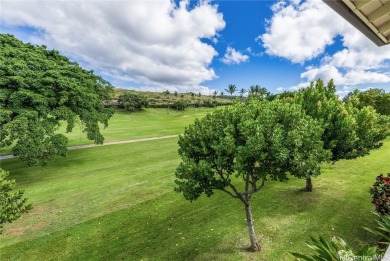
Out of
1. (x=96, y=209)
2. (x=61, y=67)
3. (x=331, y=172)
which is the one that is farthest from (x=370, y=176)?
(x=61, y=67)

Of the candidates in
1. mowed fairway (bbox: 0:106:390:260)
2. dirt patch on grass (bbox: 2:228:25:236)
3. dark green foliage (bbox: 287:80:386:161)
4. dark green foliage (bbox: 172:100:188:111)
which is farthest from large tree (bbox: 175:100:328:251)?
dark green foliage (bbox: 172:100:188:111)

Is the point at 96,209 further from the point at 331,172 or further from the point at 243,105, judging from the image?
the point at 331,172

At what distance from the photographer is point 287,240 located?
41.7 ft

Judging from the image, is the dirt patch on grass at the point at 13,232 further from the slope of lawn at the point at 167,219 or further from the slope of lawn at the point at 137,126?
the slope of lawn at the point at 137,126

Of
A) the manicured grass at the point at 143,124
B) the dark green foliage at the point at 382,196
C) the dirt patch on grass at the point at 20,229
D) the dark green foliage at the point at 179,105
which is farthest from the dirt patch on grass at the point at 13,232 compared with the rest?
the dark green foliage at the point at 179,105

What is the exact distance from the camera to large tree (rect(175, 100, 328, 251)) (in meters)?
10.0

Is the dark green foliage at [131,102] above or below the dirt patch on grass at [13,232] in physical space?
above

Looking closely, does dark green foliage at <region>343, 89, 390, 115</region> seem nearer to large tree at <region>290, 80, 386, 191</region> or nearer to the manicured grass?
large tree at <region>290, 80, 386, 191</region>

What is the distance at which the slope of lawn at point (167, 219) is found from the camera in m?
12.8

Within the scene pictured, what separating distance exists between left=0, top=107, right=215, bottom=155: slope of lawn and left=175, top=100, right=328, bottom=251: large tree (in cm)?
141

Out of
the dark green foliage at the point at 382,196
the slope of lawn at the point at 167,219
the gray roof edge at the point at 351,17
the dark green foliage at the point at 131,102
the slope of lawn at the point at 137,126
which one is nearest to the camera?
the gray roof edge at the point at 351,17

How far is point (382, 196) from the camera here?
38.8 feet

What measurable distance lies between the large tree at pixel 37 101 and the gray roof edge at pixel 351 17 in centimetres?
2423

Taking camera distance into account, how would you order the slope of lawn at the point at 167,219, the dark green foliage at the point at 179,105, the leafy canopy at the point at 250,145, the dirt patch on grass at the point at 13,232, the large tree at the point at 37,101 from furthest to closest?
the dark green foliage at the point at 179,105 → the large tree at the point at 37,101 → the dirt patch on grass at the point at 13,232 → the slope of lawn at the point at 167,219 → the leafy canopy at the point at 250,145
